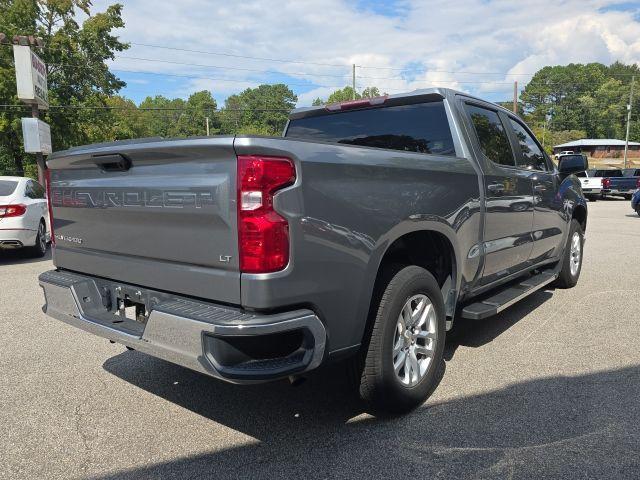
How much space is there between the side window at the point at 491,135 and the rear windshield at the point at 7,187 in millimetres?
8152

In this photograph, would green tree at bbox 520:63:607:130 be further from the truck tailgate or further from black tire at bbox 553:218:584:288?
the truck tailgate

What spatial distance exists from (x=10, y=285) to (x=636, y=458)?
739 cm

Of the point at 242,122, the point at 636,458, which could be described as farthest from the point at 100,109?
the point at 242,122

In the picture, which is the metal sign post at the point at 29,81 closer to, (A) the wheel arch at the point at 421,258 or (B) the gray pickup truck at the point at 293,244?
(B) the gray pickup truck at the point at 293,244

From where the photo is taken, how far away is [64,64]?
2827 cm

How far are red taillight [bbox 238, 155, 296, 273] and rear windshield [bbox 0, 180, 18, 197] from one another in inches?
329

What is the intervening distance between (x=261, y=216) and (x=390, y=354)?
46.3 inches

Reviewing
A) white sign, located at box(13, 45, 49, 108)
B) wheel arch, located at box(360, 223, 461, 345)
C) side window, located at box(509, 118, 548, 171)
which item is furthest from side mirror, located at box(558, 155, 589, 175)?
white sign, located at box(13, 45, 49, 108)

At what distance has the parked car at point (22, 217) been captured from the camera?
29.0ft

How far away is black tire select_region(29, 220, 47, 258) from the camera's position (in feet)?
31.7

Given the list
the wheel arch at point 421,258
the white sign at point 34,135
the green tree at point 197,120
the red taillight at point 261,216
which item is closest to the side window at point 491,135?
the wheel arch at point 421,258

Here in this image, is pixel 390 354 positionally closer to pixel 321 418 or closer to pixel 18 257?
pixel 321 418

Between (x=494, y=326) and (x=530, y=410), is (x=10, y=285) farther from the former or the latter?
(x=530, y=410)

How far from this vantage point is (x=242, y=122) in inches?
2830
